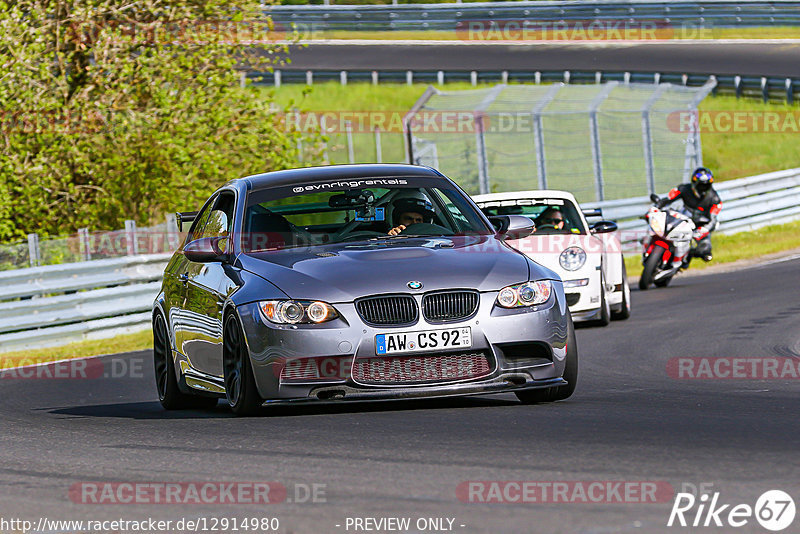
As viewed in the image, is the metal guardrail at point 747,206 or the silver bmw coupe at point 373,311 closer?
the silver bmw coupe at point 373,311

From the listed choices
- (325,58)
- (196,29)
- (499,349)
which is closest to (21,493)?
(499,349)

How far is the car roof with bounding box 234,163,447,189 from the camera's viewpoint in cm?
940

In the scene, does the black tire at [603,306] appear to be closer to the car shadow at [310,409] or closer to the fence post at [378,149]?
the car shadow at [310,409]

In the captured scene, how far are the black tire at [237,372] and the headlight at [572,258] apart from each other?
6.96m

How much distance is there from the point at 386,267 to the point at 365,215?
122 cm

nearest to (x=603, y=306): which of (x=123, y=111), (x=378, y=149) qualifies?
(x=123, y=111)

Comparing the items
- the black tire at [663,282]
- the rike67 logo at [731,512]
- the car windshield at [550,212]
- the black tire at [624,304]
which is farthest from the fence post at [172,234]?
the rike67 logo at [731,512]

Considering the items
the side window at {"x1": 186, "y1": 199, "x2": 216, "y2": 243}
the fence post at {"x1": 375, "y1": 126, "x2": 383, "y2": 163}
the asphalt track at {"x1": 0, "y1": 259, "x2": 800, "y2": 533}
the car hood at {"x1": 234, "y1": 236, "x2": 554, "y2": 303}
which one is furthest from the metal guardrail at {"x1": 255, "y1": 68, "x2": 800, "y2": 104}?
the car hood at {"x1": 234, "y1": 236, "x2": 554, "y2": 303}

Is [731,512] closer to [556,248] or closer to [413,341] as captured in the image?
[413,341]

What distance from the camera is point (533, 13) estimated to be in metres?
46.4

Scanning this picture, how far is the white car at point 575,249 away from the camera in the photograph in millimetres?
15000

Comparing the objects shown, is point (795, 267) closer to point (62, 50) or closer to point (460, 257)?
point (62, 50)

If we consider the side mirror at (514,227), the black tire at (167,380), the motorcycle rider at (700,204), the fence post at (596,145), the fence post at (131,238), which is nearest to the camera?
the side mirror at (514,227)

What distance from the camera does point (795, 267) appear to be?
20.9 meters
